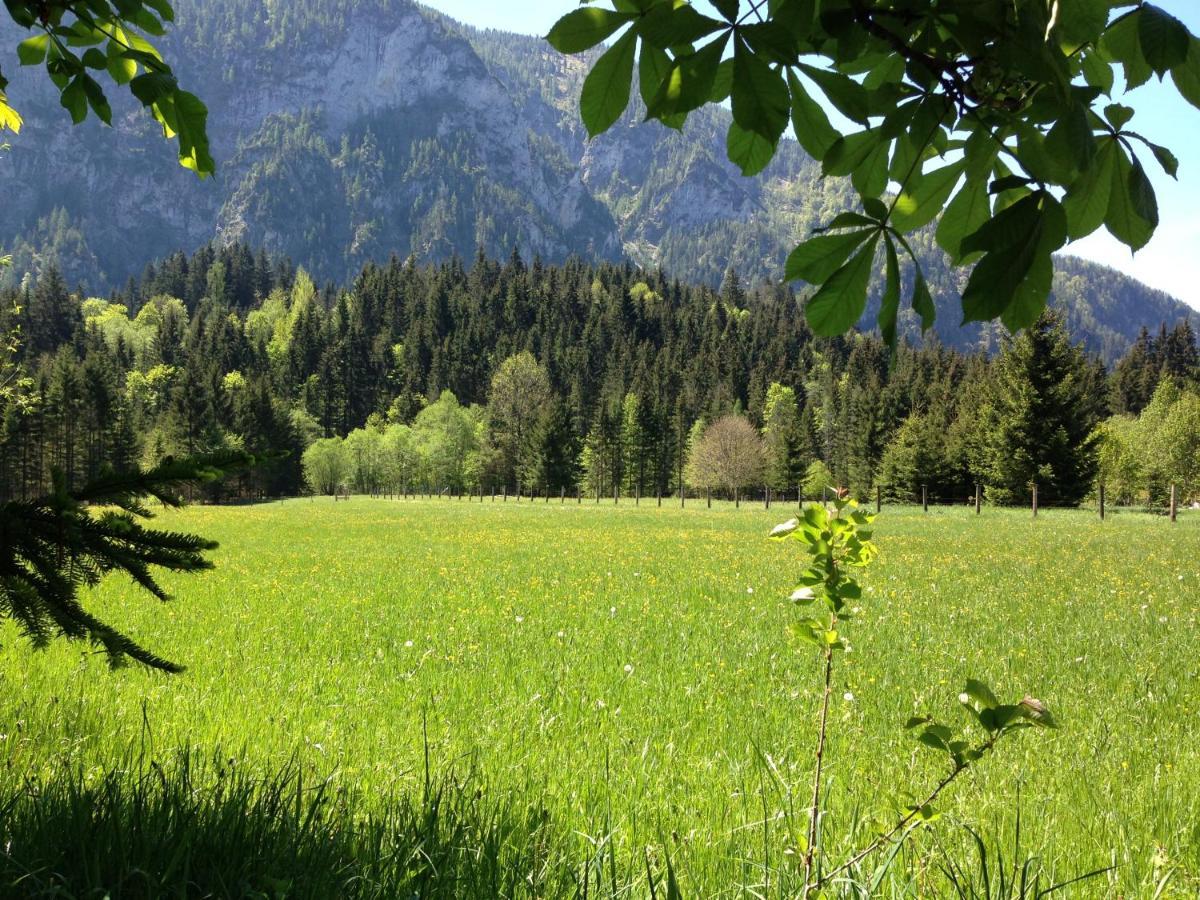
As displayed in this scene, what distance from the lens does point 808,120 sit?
44.4 inches

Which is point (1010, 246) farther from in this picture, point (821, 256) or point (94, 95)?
point (94, 95)

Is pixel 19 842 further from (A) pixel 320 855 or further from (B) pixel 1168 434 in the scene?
(B) pixel 1168 434

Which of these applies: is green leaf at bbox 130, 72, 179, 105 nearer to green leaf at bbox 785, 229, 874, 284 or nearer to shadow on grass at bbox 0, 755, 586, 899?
green leaf at bbox 785, 229, 874, 284

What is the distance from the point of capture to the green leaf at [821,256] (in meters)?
1.09

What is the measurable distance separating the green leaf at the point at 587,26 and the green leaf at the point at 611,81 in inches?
1.1

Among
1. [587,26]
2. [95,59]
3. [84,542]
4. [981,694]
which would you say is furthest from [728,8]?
[95,59]

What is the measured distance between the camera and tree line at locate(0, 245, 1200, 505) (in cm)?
6125

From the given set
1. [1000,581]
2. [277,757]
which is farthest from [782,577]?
[277,757]

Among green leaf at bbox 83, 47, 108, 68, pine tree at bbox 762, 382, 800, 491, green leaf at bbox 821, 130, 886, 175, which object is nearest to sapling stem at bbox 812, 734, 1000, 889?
green leaf at bbox 821, 130, 886, 175

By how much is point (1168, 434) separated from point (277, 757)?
7737cm

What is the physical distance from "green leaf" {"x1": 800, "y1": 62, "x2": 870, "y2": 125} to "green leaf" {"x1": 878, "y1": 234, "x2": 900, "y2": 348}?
19 centimetres

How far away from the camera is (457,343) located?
460ft

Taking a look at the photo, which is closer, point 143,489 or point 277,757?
point 143,489

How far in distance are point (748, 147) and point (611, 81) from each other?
0.29 meters
